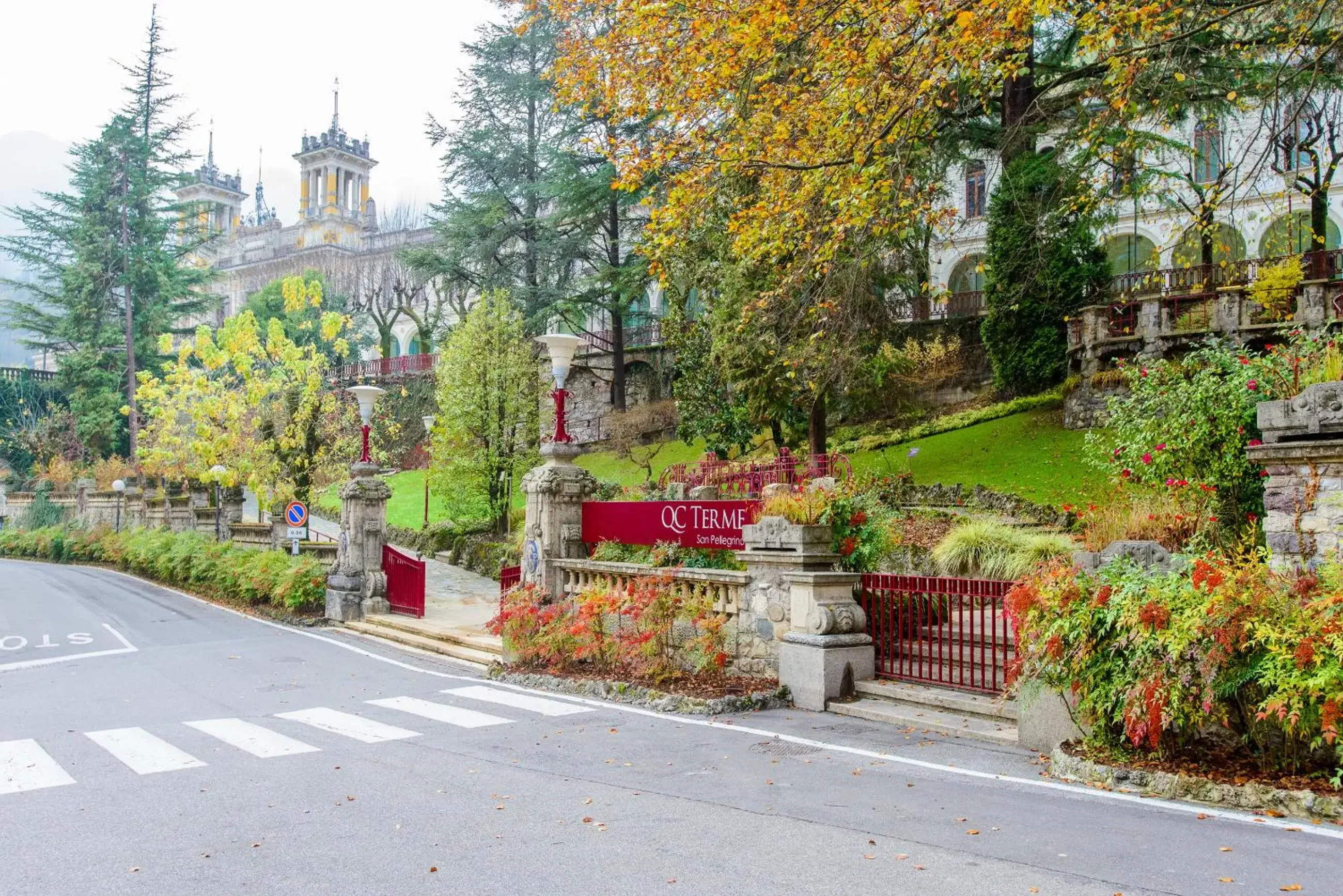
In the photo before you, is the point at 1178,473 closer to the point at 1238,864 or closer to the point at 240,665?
the point at 1238,864

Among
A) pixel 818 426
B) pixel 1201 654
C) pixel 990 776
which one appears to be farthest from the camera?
pixel 818 426

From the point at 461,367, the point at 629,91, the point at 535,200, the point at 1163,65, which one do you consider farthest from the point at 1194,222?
the point at 535,200

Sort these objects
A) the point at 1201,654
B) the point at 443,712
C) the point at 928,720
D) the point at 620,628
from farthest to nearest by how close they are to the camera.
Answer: the point at 620,628
the point at 443,712
the point at 928,720
the point at 1201,654

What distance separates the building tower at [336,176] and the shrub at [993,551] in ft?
294

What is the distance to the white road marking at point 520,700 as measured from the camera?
11.2m

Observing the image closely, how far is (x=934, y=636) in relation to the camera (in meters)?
11.8

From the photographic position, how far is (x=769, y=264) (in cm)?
2256

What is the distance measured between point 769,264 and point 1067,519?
833 cm

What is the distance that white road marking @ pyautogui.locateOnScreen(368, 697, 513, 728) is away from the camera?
10.6m

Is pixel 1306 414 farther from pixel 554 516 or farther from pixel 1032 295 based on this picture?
pixel 1032 295

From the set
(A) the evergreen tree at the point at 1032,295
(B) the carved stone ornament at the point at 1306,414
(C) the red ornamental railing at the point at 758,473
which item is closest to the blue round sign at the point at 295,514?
(C) the red ornamental railing at the point at 758,473

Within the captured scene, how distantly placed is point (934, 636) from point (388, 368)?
48.8m

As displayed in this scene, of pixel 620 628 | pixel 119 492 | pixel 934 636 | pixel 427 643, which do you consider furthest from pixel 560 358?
pixel 119 492

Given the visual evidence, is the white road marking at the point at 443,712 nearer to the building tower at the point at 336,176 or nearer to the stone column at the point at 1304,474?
the stone column at the point at 1304,474
